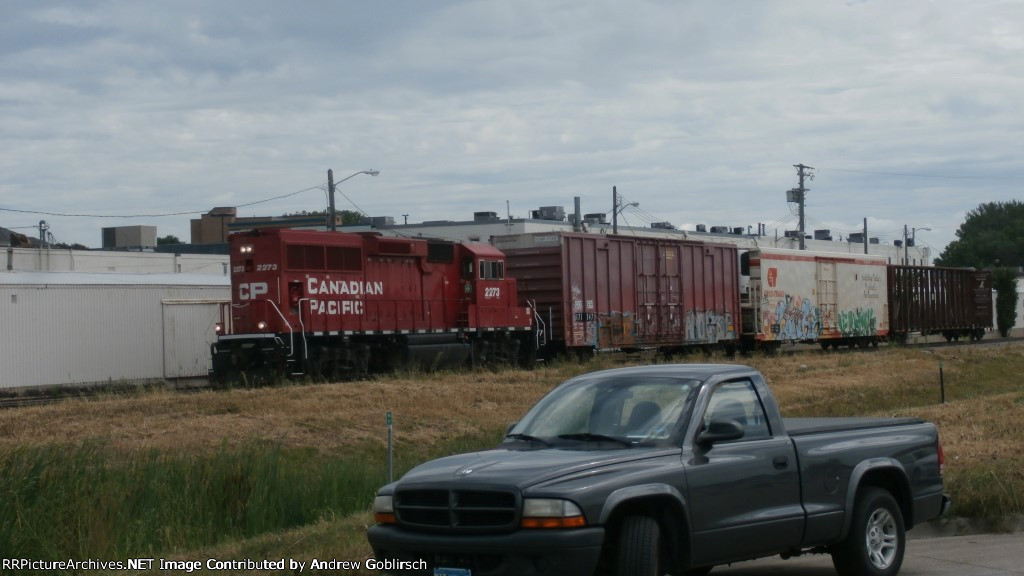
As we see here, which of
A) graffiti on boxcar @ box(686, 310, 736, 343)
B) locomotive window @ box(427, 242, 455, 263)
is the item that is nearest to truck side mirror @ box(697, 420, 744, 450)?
locomotive window @ box(427, 242, 455, 263)

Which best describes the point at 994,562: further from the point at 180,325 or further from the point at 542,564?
the point at 180,325

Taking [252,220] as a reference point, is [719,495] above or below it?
below

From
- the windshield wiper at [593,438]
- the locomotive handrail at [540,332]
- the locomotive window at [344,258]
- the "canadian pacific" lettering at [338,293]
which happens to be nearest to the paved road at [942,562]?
the windshield wiper at [593,438]

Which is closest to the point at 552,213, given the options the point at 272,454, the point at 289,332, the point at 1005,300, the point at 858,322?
the point at 1005,300

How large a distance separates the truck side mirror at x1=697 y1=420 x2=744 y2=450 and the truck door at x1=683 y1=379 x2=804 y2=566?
63 mm

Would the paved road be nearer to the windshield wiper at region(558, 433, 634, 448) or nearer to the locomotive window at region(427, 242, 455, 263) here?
the windshield wiper at region(558, 433, 634, 448)

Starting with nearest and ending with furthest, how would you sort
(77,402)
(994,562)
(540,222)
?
(994,562)
(77,402)
(540,222)

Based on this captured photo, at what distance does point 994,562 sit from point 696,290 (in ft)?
90.4

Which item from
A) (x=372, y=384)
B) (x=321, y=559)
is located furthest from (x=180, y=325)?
(x=321, y=559)

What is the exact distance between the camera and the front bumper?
668cm

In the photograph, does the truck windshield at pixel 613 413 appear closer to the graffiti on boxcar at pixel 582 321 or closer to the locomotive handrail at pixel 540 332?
the locomotive handrail at pixel 540 332

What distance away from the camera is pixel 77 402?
21.1 meters

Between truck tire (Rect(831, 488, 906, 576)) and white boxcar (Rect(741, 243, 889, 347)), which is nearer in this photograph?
truck tire (Rect(831, 488, 906, 576))

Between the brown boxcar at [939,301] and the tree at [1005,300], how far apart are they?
10162mm
